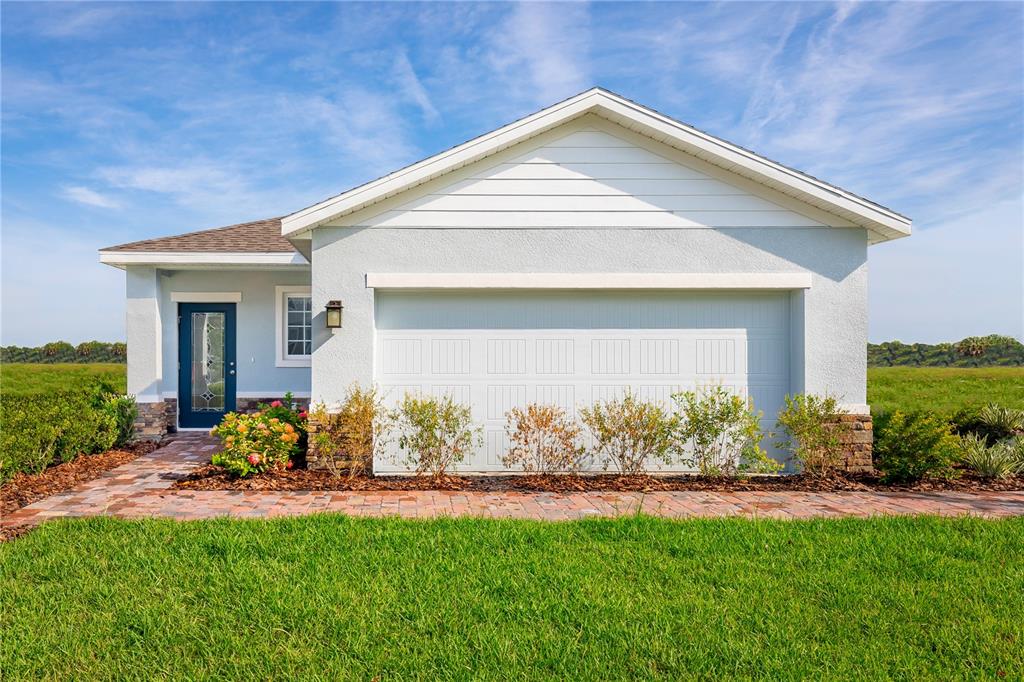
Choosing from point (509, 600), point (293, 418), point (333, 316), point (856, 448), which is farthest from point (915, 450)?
point (293, 418)

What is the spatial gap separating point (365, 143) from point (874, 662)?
11873mm

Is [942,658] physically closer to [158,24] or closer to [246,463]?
[246,463]

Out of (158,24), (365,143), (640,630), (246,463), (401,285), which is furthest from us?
(365,143)

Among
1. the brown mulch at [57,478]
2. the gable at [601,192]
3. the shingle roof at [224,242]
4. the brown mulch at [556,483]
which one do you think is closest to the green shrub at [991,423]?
the brown mulch at [556,483]

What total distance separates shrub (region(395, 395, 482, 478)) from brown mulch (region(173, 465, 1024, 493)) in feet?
0.73

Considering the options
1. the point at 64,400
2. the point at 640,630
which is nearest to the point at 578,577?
the point at 640,630

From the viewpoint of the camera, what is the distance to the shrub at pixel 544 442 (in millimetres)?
8094

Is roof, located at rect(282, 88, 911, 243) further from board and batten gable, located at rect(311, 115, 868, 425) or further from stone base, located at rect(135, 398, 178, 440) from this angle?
stone base, located at rect(135, 398, 178, 440)

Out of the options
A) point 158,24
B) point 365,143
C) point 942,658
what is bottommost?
point 942,658

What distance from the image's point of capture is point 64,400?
923 centimetres

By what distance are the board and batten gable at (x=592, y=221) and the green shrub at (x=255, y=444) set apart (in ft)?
4.62

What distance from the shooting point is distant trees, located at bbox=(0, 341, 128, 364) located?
22.6 metres

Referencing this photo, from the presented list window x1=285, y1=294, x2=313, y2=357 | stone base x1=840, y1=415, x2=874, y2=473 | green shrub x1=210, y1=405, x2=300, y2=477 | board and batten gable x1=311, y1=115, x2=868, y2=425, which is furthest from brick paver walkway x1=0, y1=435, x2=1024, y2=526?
window x1=285, y1=294, x2=313, y2=357

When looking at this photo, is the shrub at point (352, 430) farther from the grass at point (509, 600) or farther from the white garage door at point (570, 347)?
the grass at point (509, 600)
